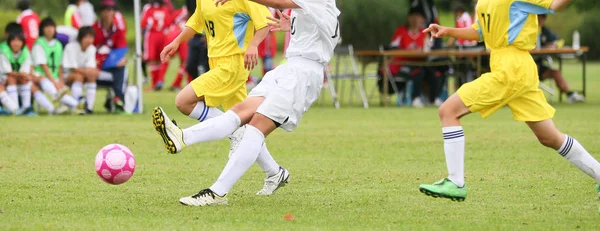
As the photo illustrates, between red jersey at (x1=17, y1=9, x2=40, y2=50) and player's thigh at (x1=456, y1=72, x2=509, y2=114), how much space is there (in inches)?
459

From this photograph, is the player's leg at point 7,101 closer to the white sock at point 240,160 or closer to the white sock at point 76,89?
the white sock at point 76,89

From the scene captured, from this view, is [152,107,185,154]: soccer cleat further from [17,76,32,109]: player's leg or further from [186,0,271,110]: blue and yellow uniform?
[17,76,32,109]: player's leg

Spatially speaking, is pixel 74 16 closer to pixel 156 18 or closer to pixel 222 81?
pixel 156 18

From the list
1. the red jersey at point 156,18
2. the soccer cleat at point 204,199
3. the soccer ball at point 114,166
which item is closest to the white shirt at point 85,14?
the red jersey at point 156,18

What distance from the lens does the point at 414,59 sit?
1986 centimetres

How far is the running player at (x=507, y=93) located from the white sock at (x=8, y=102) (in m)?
11.1

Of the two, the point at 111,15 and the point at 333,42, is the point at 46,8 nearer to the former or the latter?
the point at 111,15

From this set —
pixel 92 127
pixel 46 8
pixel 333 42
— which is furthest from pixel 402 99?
pixel 46 8

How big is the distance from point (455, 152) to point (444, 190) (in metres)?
0.31

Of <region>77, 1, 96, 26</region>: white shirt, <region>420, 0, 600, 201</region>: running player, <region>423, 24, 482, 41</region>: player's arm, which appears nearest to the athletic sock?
<region>77, 1, 96, 26</region>: white shirt

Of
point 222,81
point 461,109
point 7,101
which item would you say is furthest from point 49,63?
point 461,109

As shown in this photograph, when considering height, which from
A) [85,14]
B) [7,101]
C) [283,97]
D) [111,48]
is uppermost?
[283,97]

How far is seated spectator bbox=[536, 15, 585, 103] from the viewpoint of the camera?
2033cm

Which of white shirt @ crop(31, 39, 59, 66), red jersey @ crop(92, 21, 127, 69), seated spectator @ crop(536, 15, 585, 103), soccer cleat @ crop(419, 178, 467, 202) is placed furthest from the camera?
seated spectator @ crop(536, 15, 585, 103)
